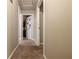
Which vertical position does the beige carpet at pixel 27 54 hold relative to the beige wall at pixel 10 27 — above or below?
below

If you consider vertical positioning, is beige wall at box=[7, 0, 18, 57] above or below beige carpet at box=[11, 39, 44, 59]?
above

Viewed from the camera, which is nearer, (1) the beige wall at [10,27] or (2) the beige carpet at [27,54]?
(1) the beige wall at [10,27]

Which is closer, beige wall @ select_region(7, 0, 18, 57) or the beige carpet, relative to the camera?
beige wall @ select_region(7, 0, 18, 57)

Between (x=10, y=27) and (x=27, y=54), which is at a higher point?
(x=10, y=27)

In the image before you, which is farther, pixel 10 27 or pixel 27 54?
pixel 27 54

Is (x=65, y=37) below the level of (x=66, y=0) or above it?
below
